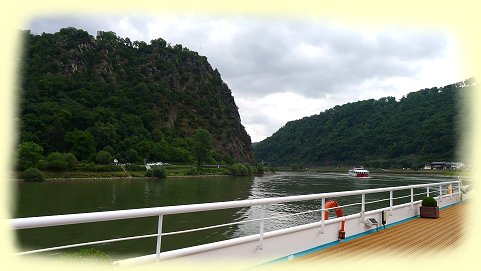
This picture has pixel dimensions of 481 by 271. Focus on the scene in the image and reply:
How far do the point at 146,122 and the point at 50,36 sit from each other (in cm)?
3619

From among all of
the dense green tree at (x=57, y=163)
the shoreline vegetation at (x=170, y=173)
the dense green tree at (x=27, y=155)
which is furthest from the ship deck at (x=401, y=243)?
the dense green tree at (x=27, y=155)

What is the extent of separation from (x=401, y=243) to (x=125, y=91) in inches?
3795

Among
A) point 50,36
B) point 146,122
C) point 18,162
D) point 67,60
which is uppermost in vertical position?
point 50,36

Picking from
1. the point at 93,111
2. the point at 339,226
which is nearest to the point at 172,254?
the point at 339,226

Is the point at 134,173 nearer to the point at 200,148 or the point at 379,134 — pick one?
the point at 200,148

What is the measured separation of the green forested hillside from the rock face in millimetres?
25664

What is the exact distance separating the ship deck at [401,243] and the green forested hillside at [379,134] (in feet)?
208

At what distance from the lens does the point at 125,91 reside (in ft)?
309

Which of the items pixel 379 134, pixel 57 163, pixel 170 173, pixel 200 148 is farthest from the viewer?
pixel 379 134

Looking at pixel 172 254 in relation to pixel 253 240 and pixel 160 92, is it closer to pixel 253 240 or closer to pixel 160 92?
pixel 253 240

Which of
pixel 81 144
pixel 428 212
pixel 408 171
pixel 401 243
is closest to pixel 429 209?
pixel 428 212

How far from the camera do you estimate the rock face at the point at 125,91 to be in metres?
71.1

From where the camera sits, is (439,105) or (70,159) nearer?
(70,159)

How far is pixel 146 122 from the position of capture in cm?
8775
